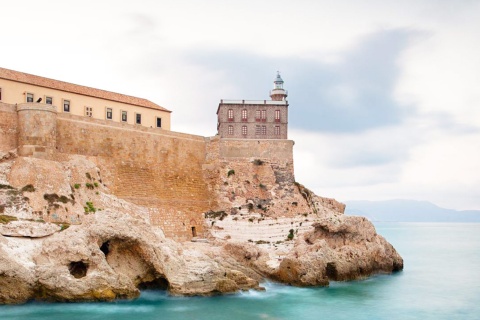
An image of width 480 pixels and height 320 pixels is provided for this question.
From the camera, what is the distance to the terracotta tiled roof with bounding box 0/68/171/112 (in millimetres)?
26875

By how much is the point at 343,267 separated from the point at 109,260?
976 cm

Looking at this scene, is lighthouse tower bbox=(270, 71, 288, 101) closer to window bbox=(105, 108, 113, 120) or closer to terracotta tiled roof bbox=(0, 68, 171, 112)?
terracotta tiled roof bbox=(0, 68, 171, 112)

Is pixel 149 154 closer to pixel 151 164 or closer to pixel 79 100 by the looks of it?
pixel 151 164

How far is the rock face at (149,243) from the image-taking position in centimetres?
1662

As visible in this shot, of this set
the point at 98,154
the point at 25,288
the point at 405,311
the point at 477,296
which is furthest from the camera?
the point at 98,154

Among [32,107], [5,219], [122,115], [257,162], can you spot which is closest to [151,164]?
[122,115]

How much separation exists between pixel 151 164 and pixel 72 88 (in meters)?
5.92

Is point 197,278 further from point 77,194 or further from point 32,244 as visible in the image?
point 77,194

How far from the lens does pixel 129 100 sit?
31.8 metres

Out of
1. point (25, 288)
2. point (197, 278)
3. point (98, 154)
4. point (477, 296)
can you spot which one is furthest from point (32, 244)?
point (477, 296)

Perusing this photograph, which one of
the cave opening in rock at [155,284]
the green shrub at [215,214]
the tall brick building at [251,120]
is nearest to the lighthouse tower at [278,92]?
the tall brick building at [251,120]

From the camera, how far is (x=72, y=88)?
2930 cm

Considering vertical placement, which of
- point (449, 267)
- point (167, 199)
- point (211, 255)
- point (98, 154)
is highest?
point (98, 154)

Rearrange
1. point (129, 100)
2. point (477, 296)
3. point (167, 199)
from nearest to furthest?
point (477, 296), point (167, 199), point (129, 100)
